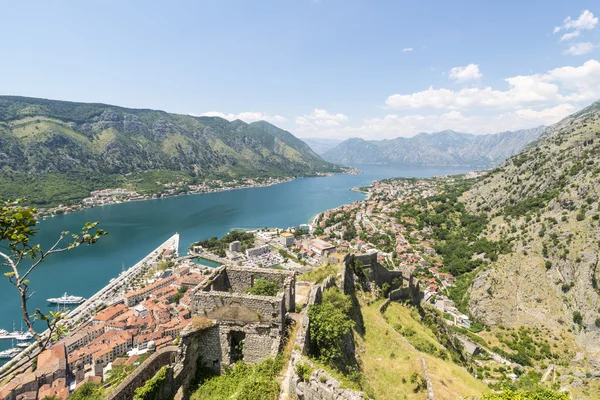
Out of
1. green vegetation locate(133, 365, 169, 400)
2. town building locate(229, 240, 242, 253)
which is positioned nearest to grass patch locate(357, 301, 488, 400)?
green vegetation locate(133, 365, 169, 400)

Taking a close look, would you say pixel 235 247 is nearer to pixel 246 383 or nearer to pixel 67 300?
pixel 67 300

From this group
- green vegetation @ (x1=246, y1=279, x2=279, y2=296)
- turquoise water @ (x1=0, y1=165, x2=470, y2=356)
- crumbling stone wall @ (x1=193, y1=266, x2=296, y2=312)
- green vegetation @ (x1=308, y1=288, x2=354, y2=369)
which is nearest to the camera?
green vegetation @ (x1=308, y1=288, x2=354, y2=369)

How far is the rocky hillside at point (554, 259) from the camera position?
41719 mm

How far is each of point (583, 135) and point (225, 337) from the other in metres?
108

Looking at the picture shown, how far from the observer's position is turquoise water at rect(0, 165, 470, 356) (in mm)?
67500

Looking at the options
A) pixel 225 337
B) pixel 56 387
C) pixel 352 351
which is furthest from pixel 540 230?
pixel 56 387

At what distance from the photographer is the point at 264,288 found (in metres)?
12.2

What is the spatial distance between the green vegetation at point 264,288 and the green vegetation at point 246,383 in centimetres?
257

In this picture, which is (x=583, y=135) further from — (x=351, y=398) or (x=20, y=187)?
(x=20, y=187)

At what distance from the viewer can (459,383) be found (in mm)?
15188

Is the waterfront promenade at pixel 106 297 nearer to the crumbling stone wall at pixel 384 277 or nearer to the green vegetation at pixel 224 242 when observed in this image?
the green vegetation at pixel 224 242

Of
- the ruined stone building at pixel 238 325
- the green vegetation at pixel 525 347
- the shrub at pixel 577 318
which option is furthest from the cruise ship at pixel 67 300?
the shrub at pixel 577 318

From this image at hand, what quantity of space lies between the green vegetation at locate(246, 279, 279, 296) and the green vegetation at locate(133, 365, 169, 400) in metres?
3.90

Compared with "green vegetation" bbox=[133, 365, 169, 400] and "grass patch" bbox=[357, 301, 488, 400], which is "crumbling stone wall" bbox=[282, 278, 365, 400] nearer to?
"green vegetation" bbox=[133, 365, 169, 400]
